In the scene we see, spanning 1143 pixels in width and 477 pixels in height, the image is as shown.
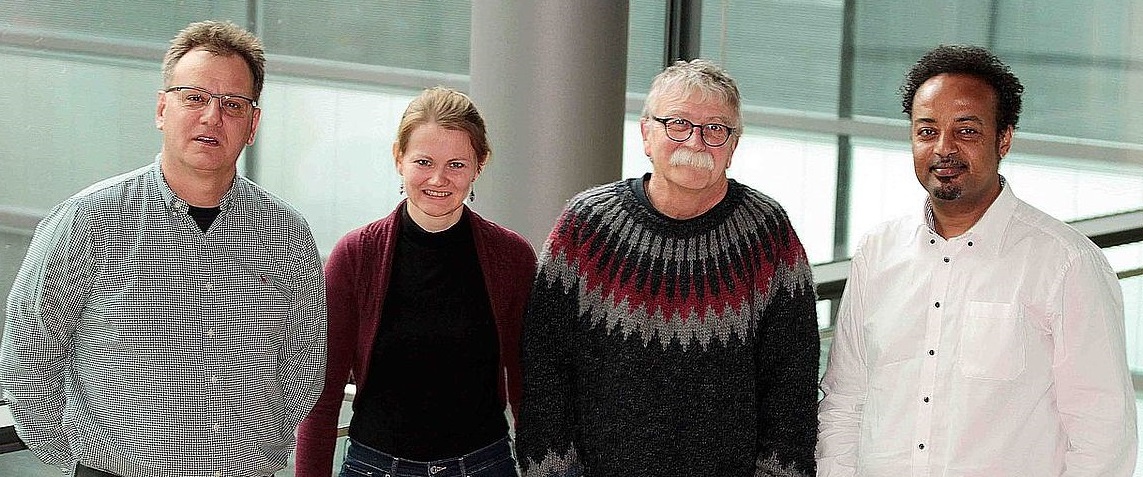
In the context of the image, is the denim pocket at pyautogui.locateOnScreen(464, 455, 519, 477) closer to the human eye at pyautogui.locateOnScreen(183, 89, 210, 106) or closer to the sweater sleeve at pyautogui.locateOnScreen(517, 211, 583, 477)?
the sweater sleeve at pyautogui.locateOnScreen(517, 211, 583, 477)

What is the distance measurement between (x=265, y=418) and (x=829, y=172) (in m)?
3.99

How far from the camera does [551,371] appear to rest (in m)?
2.64

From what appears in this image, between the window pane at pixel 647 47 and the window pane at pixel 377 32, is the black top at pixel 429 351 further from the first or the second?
the window pane at pixel 647 47

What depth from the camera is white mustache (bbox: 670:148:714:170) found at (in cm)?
253

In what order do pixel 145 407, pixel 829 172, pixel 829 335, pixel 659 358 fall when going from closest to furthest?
1. pixel 145 407
2. pixel 659 358
3. pixel 829 335
4. pixel 829 172

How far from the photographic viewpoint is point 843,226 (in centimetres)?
620

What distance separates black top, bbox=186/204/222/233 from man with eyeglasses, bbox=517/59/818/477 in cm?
64

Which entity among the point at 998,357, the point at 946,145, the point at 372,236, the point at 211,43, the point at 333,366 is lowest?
the point at 333,366

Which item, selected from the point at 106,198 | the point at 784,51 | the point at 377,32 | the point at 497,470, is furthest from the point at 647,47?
the point at 106,198

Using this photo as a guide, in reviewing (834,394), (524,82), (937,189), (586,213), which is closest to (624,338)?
(586,213)

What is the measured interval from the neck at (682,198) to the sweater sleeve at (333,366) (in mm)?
617

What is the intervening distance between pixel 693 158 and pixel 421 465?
798mm

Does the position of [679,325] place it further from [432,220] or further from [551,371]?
[432,220]

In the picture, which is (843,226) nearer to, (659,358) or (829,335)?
(829,335)
